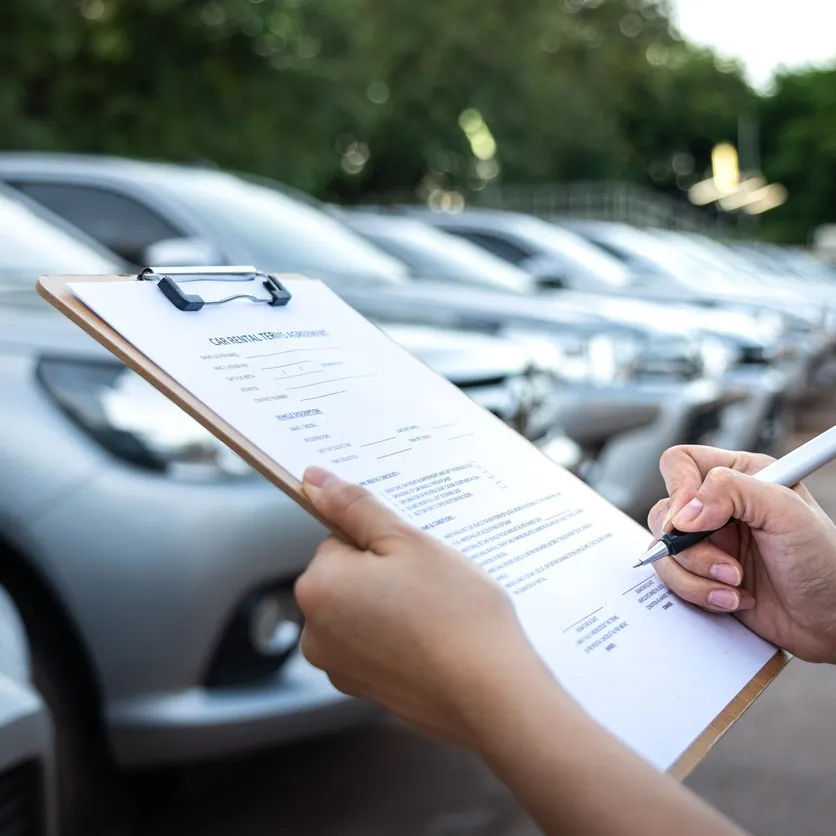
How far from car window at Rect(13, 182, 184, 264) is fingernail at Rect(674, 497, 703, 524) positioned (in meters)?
3.47

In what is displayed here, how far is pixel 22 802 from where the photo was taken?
1.64 meters

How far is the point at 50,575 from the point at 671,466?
1.32 metres

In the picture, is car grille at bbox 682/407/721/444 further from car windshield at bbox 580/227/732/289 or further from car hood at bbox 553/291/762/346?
car windshield at bbox 580/227/732/289

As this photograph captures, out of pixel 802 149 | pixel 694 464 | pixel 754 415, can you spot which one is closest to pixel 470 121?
pixel 802 149

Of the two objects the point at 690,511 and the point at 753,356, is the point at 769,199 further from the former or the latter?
the point at 690,511

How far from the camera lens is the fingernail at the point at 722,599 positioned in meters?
1.12

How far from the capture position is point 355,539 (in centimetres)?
94

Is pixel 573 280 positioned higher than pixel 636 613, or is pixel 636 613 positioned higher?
pixel 636 613

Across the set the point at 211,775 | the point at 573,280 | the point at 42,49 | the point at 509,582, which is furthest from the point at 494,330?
the point at 42,49

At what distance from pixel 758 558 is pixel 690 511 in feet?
0.41

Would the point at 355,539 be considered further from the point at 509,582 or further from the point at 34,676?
the point at 34,676

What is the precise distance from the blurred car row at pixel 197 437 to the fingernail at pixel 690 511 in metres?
1.25

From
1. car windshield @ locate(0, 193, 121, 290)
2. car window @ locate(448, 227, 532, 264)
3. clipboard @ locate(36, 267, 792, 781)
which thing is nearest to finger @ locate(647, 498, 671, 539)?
clipboard @ locate(36, 267, 792, 781)

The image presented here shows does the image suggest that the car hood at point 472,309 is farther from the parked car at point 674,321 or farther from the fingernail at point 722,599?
the fingernail at point 722,599
